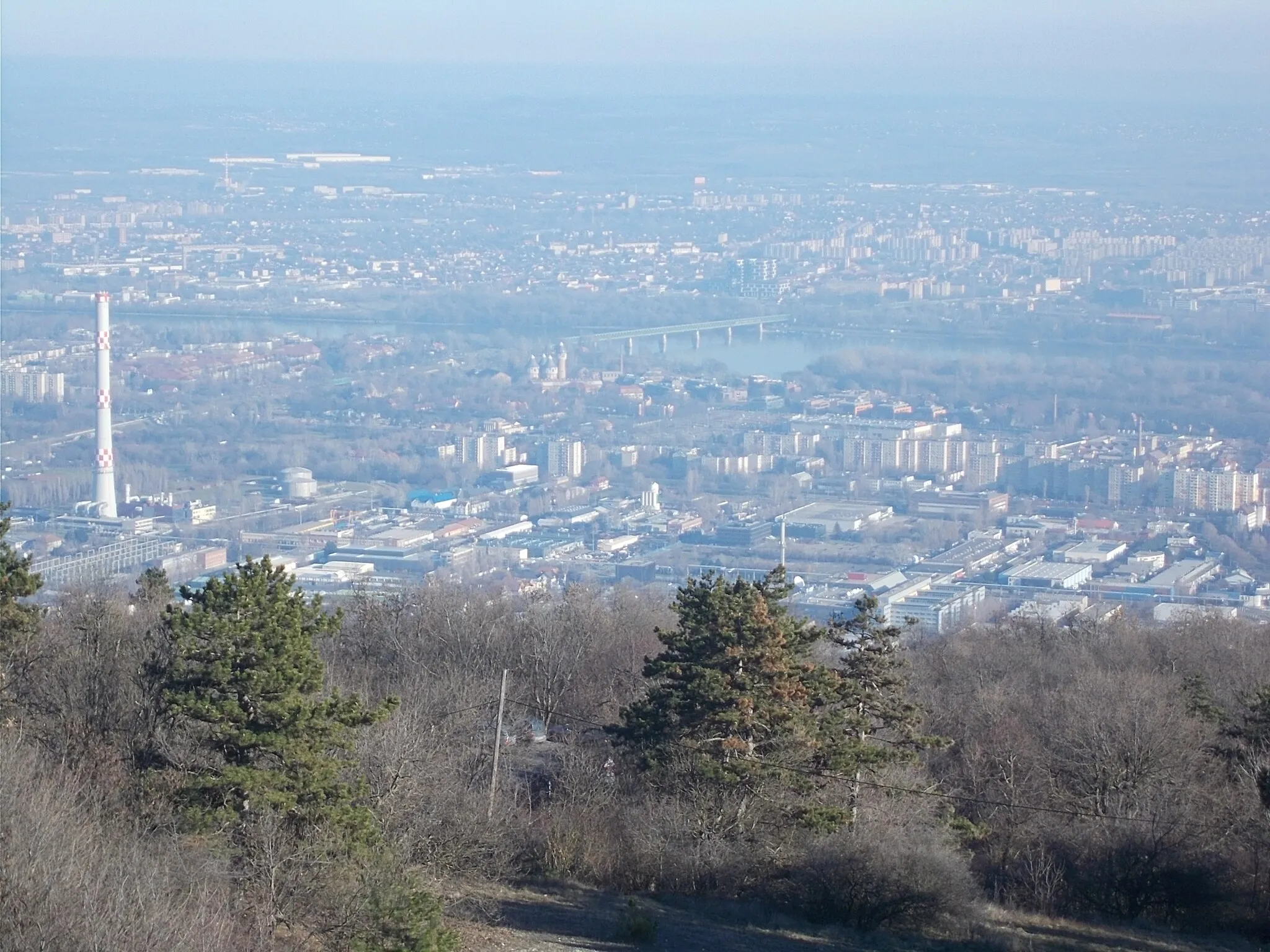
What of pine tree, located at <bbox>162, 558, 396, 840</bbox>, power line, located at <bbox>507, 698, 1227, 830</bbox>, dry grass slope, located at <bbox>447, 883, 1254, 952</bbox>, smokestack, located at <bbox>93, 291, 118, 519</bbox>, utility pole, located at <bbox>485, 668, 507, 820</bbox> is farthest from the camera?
smokestack, located at <bbox>93, 291, 118, 519</bbox>

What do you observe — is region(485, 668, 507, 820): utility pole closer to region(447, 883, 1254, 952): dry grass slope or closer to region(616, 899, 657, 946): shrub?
region(447, 883, 1254, 952): dry grass slope

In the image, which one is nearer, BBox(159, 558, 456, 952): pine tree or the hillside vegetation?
the hillside vegetation

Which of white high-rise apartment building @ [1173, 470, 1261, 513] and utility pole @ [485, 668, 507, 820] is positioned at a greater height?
utility pole @ [485, 668, 507, 820]

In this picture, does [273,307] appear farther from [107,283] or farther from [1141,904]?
[1141,904]

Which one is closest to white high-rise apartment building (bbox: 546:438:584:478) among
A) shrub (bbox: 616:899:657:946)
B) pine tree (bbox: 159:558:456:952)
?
shrub (bbox: 616:899:657:946)

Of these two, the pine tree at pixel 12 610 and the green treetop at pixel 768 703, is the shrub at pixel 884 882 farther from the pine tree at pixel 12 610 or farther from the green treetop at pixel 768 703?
the pine tree at pixel 12 610

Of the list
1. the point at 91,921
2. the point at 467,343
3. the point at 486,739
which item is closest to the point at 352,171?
the point at 467,343

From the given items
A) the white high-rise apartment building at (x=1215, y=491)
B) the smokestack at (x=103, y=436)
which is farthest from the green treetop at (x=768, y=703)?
the white high-rise apartment building at (x=1215, y=491)
